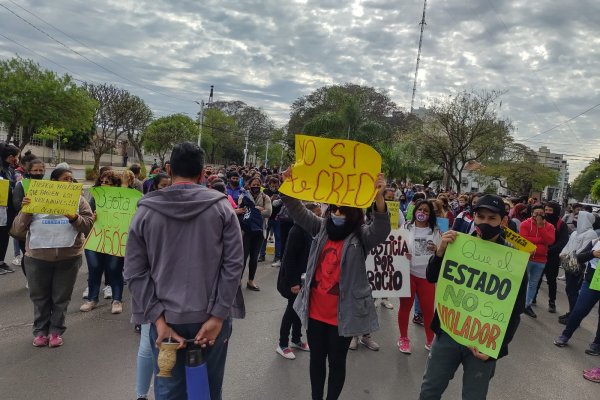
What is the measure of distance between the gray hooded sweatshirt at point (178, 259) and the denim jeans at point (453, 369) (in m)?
1.53

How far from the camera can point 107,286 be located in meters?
5.72

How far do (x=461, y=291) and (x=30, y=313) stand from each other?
476 cm

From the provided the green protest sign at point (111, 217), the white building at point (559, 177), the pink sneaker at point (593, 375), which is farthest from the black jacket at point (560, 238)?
the white building at point (559, 177)

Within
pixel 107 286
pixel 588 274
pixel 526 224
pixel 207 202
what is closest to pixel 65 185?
pixel 107 286

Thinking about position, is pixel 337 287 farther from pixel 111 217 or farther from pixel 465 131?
pixel 465 131

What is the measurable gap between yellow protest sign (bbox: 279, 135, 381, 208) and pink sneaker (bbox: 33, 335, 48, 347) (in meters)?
3.02

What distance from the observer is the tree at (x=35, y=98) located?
2323 centimetres

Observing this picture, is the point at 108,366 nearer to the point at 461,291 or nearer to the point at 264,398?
the point at 264,398

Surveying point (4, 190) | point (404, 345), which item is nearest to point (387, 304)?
point (404, 345)

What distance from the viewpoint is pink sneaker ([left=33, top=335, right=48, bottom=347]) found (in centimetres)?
401

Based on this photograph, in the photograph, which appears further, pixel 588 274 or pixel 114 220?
pixel 588 274

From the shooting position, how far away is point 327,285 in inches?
114

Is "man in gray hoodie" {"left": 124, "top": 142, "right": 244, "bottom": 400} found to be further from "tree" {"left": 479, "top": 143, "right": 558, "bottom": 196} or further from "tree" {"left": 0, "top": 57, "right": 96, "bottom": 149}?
"tree" {"left": 479, "top": 143, "right": 558, "bottom": 196}

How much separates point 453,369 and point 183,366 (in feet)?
5.86
